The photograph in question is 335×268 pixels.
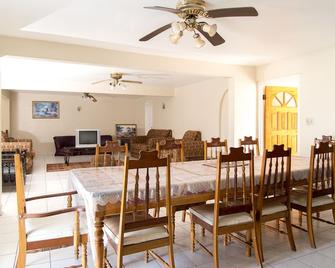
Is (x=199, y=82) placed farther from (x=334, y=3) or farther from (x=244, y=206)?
(x=244, y=206)

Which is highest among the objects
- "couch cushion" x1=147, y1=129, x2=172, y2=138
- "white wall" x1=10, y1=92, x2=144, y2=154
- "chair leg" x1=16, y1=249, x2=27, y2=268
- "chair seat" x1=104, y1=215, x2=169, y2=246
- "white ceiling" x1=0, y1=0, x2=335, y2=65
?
"white ceiling" x1=0, y1=0, x2=335, y2=65

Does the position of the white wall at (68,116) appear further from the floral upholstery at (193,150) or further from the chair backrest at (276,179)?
the chair backrest at (276,179)

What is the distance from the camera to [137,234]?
1.83 m

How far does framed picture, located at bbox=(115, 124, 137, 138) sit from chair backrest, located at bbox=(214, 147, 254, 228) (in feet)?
29.5

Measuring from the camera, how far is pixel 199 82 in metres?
7.62

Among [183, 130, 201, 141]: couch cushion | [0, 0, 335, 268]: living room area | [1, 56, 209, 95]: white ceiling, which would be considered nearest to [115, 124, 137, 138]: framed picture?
[1, 56, 209, 95]: white ceiling

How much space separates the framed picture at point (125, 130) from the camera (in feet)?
36.1

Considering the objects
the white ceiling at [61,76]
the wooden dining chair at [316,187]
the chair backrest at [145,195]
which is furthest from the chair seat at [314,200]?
the white ceiling at [61,76]

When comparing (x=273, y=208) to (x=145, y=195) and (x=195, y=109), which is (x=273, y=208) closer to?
(x=145, y=195)

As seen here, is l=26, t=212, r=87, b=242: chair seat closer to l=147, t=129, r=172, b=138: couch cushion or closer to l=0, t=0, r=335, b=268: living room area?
l=0, t=0, r=335, b=268: living room area

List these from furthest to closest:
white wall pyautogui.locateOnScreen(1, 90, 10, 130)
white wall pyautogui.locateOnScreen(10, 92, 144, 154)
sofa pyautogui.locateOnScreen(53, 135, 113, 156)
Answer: white wall pyautogui.locateOnScreen(10, 92, 144, 154) < white wall pyautogui.locateOnScreen(1, 90, 10, 130) < sofa pyautogui.locateOnScreen(53, 135, 113, 156)

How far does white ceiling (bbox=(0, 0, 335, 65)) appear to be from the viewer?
2.54 m

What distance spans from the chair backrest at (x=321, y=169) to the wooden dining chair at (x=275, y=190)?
10.6 inches

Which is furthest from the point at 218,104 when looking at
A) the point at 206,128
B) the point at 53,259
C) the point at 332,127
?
the point at 53,259
